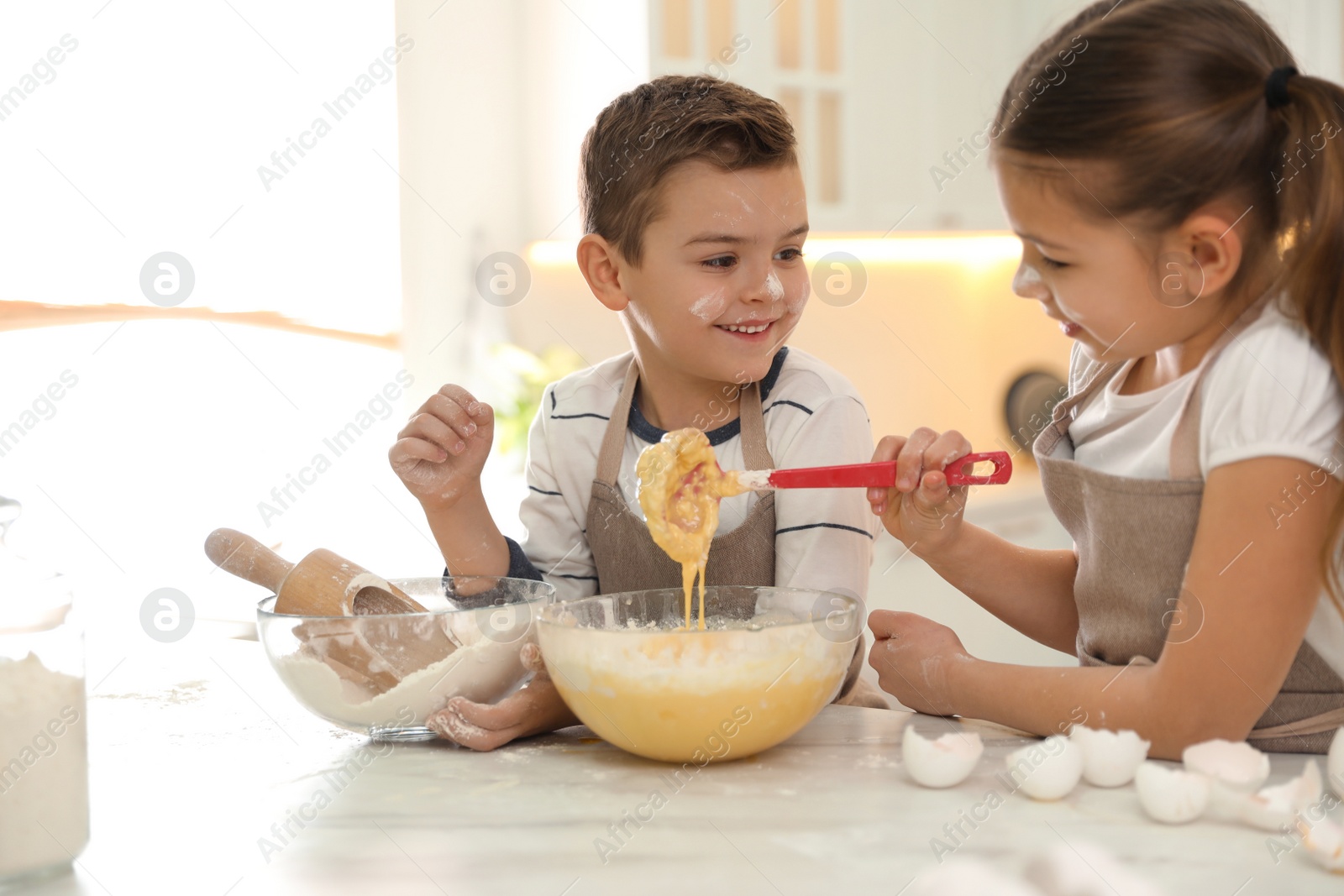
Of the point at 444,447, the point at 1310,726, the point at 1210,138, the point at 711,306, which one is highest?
the point at 1210,138

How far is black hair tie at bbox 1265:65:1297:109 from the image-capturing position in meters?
0.85

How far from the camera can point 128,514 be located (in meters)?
2.20

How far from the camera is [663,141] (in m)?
1.27

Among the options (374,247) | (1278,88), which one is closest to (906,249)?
(374,247)

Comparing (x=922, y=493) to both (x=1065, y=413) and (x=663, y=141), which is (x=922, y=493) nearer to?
(x=1065, y=413)

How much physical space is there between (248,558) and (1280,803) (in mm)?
857

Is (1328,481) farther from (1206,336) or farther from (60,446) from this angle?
(60,446)

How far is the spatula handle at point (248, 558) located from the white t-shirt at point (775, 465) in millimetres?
369

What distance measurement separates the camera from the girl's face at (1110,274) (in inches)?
35.3

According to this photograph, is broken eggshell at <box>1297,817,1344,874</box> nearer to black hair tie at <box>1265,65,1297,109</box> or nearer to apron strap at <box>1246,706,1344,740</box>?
apron strap at <box>1246,706,1344,740</box>

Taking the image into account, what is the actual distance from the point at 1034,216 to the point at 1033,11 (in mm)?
2645

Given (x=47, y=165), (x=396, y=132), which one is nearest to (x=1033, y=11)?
(x=396, y=132)

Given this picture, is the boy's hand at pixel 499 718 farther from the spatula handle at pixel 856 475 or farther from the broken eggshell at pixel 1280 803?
the broken eggshell at pixel 1280 803

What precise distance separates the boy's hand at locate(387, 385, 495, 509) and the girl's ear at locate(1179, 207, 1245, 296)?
68 centimetres
